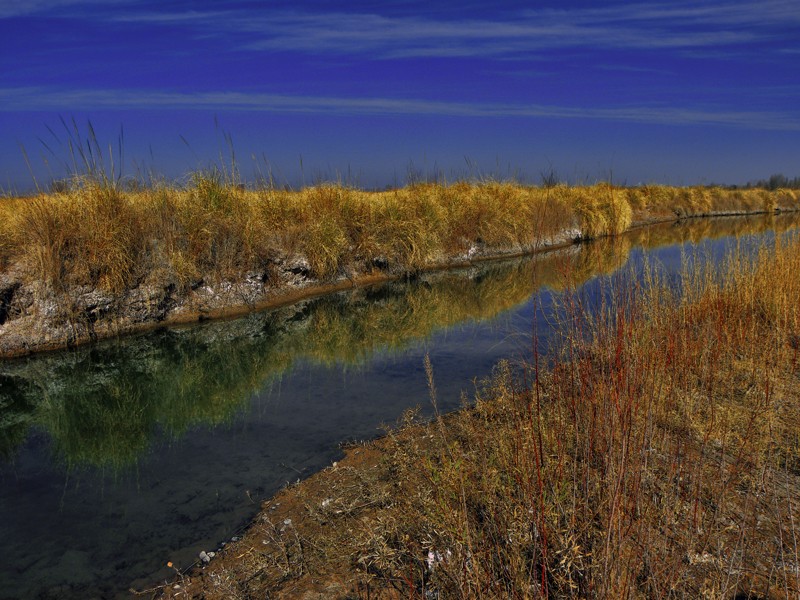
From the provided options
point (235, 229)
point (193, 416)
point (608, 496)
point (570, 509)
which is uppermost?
point (235, 229)

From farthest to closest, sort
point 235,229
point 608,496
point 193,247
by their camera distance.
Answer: point 235,229 < point 193,247 < point 608,496

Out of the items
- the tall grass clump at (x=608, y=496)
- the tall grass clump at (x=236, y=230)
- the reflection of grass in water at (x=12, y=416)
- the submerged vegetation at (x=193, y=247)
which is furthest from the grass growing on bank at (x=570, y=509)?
the reflection of grass in water at (x=12, y=416)

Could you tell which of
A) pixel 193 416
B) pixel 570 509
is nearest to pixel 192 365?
pixel 193 416

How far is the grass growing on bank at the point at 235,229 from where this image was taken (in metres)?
8.66

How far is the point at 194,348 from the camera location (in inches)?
340

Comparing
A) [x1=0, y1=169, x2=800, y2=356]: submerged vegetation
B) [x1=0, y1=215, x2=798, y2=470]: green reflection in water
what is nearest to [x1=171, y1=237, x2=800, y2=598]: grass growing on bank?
[x1=0, y1=215, x2=798, y2=470]: green reflection in water

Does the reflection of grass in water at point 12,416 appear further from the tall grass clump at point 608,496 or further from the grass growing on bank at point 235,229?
the tall grass clump at point 608,496

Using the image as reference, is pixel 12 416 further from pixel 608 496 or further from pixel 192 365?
pixel 608 496

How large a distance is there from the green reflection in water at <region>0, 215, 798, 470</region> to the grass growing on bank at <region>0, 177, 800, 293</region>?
1087 millimetres

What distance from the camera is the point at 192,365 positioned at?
26.1 ft

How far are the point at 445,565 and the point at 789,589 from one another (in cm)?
167

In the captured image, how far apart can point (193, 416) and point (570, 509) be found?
182 inches

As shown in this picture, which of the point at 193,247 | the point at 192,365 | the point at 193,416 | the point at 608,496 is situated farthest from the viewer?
the point at 193,247

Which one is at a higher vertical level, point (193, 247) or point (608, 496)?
point (193, 247)
